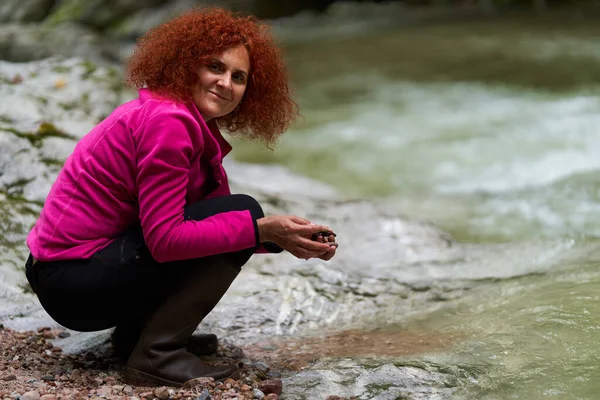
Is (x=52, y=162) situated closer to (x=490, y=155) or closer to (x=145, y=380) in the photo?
(x=145, y=380)

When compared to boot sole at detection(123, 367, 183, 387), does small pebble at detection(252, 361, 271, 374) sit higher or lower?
lower

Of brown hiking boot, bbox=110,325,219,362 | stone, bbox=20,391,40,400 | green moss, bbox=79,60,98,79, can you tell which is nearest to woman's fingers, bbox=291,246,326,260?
brown hiking boot, bbox=110,325,219,362

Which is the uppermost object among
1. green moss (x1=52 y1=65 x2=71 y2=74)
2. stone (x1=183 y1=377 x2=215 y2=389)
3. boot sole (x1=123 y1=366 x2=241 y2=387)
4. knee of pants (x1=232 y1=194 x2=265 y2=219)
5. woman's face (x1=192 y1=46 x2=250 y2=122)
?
woman's face (x1=192 y1=46 x2=250 y2=122)

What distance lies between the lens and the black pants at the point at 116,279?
2.31 m

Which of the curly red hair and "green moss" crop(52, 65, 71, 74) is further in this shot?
"green moss" crop(52, 65, 71, 74)

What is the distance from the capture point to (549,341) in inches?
104

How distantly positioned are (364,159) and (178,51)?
405 centimetres

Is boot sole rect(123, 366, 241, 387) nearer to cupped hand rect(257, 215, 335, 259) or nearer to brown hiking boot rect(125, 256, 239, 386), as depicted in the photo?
brown hiking boot rect(125, 256, 239, 386)

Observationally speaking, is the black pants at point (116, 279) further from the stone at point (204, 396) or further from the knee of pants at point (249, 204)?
the stone at point (204, 396)

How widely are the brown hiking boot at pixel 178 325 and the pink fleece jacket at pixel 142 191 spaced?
15 centimetres

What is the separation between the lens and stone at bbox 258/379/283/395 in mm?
2348

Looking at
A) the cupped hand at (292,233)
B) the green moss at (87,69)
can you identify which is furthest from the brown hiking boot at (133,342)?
the green moss at (87,69)

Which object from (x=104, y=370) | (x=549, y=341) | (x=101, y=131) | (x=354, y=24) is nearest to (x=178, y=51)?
(x=101, y=131)

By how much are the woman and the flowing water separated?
0.83 metres
